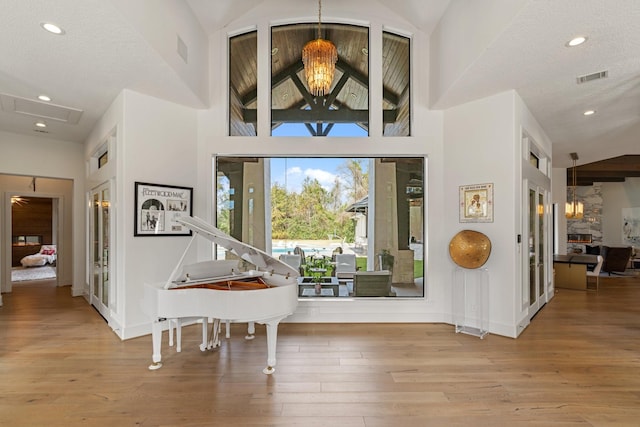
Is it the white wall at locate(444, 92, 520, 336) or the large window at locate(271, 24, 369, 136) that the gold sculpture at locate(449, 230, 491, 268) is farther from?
the large window at locate(271, 24, 369, 136)

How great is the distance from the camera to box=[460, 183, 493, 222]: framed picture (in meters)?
4.54

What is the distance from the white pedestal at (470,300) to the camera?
451cm

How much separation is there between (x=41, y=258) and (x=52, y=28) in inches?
406

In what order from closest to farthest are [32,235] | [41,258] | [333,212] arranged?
[333,212]
[41,258]
[32,235]

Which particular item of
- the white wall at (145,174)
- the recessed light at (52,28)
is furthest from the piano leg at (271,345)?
the recessed light at (52,28)

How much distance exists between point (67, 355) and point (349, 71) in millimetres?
5466

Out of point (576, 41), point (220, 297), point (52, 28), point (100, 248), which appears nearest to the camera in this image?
point (52, 28)

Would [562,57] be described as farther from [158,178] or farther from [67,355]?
[67,355]

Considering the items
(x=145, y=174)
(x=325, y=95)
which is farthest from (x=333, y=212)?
(x=145, y=174)

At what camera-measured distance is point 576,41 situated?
3.20 metres

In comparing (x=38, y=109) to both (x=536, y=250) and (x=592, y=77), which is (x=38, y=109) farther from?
(x=536, y=250)

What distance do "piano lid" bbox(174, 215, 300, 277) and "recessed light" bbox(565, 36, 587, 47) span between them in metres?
3.67

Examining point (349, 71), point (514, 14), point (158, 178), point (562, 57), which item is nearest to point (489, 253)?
point (562, 57)

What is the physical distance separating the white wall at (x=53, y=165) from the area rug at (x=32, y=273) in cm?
167
